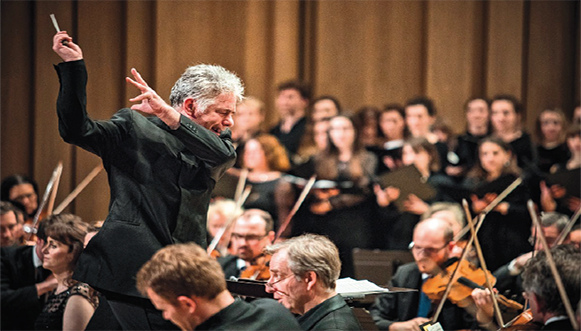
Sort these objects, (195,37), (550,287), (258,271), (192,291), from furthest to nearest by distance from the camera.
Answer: (195,37) < (258,271) < (550,287) < (192,291)

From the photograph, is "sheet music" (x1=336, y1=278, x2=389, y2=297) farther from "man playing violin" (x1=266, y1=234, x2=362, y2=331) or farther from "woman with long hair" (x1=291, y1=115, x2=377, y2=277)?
"woman with long hair" (x1=291, y1=115, x2=377, y2=277)

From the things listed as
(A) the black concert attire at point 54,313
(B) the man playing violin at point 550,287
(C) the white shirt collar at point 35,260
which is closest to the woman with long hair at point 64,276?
(A) the black concert attire at point 54,313

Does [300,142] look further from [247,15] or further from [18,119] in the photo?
[18,119]

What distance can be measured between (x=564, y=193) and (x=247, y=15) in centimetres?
369

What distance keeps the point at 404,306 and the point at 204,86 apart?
1.79 meters

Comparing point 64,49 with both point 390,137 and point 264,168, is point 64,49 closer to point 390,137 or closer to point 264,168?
point 264,168

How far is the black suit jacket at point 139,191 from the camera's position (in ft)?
8.23

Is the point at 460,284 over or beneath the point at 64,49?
beneath

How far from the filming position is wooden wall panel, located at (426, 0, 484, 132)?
7.96m

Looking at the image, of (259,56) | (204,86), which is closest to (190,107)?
(204,86)

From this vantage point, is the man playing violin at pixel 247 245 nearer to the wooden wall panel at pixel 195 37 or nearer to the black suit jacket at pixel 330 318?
the black suit jacket at pixel 330 318

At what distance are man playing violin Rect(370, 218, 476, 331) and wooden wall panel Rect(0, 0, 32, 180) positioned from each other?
4533mm

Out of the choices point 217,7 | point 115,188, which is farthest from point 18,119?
point 115,188

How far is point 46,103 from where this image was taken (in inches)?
293
